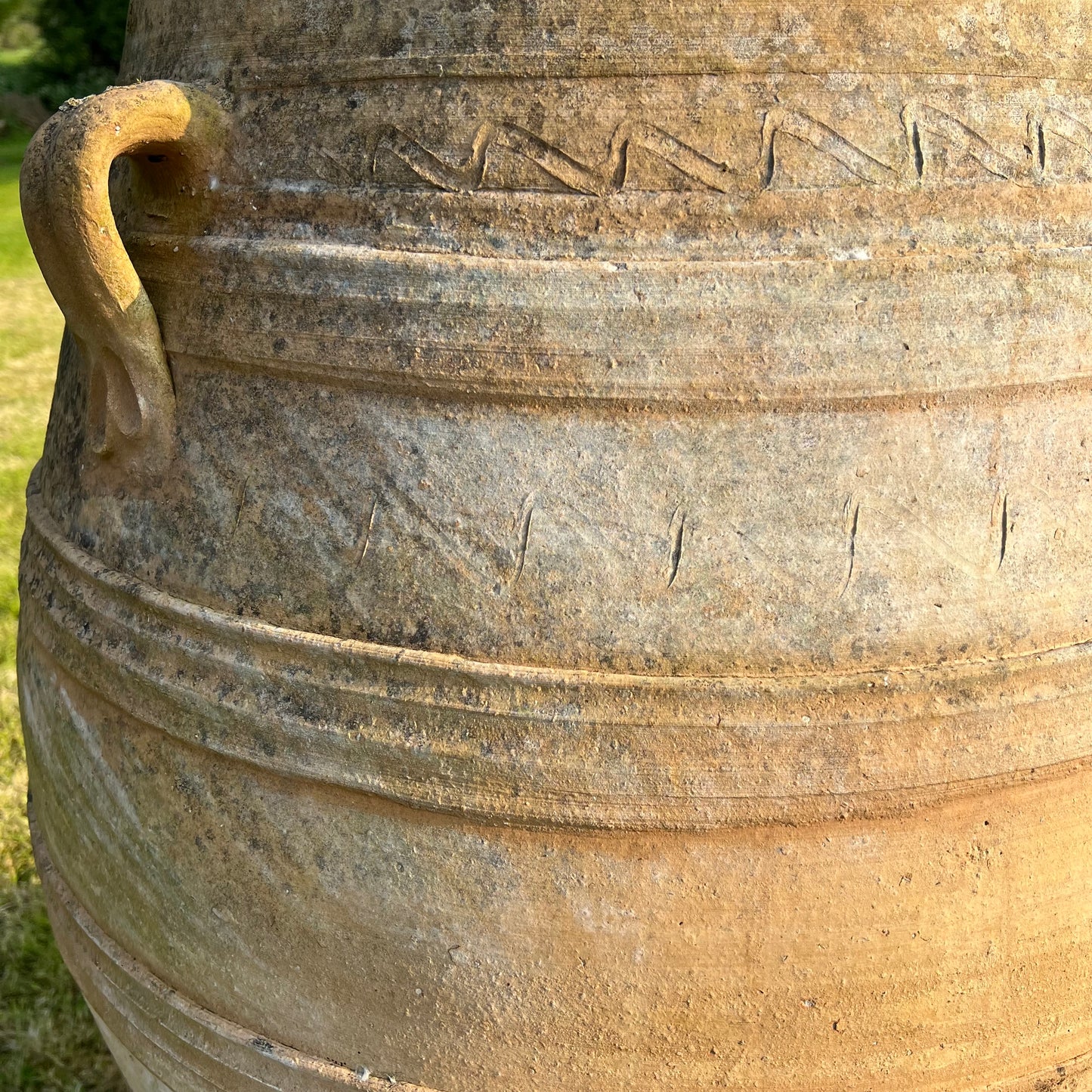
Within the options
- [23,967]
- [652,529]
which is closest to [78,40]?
[23,967]

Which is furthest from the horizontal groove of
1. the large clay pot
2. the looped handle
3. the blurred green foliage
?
the blurred green foliage

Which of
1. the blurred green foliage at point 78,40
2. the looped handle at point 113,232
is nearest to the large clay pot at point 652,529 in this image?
the looped handle at point 113,232

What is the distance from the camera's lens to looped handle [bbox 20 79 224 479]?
4.37 ft

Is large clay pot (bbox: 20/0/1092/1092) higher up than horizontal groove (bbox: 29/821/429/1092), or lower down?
higher up

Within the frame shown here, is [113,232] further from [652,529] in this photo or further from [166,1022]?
[166,1022]

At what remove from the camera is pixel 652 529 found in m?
1.23

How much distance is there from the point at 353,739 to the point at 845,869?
0.53 meters

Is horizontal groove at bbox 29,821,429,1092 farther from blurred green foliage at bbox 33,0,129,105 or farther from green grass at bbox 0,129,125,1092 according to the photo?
blurred green foliage at bbox 33,0,129,105

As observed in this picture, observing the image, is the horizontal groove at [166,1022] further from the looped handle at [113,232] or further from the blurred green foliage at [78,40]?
the blurred green foliage at [78,40]

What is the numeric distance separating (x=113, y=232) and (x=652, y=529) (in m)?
0.70

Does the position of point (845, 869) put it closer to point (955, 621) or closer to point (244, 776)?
point (955, 621)

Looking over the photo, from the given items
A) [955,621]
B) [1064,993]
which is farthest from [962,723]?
[1064,993]

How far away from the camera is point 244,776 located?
1.38 m

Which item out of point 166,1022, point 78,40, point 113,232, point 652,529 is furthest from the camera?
point 78,40
